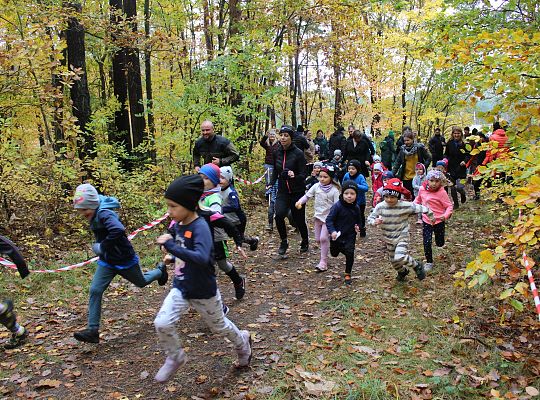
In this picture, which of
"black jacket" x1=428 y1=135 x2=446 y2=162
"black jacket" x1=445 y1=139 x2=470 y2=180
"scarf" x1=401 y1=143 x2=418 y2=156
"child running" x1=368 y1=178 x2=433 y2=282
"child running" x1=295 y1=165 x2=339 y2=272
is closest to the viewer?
"child running" x1=368 y1=178 x2=433 y2=282

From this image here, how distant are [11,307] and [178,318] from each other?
2472mm

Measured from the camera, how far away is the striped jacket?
688cm

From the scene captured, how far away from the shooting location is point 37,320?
6098mm

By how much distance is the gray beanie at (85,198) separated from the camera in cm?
513

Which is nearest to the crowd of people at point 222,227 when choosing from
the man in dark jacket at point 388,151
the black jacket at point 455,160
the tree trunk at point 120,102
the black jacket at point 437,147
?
the black jacket at point 455,160

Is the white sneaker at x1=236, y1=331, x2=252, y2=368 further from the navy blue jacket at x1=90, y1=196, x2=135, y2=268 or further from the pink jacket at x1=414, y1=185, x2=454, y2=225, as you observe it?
the pink jacket at x1=414, y1=185, x2=454, y2=225

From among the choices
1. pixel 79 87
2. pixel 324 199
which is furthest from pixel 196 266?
pixel 79 87

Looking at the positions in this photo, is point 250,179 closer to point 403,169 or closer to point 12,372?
point 403,169

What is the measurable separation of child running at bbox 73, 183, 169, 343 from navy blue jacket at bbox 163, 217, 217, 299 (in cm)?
150

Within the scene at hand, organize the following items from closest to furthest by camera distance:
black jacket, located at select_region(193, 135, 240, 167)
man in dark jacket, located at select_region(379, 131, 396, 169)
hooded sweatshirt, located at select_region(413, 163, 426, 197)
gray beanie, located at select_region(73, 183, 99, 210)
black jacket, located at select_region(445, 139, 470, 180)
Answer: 1. gray beanie, located at select_region(73, 183, 99, 210)
2. black jacket, located at select_region(193, 135, 240, 167)
3. hooded sweatshirt, located at select_region(413, 163, 426, 197)
4. black jacket, located at select_region(445, 139, 470, 180)
5. man in dark jacket, located at select_region(379, 131, 396, 169)

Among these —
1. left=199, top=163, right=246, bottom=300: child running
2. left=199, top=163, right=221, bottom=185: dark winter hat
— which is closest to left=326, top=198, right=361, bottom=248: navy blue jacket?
left=199, top=163, right=246, bottom=300: child running

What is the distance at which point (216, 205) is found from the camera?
6113 millimetres

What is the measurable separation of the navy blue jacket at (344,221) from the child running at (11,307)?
14.8 feet

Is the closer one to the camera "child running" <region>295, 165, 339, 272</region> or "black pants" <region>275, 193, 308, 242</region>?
"child running" <region>295, 165, 339, 272</region>
